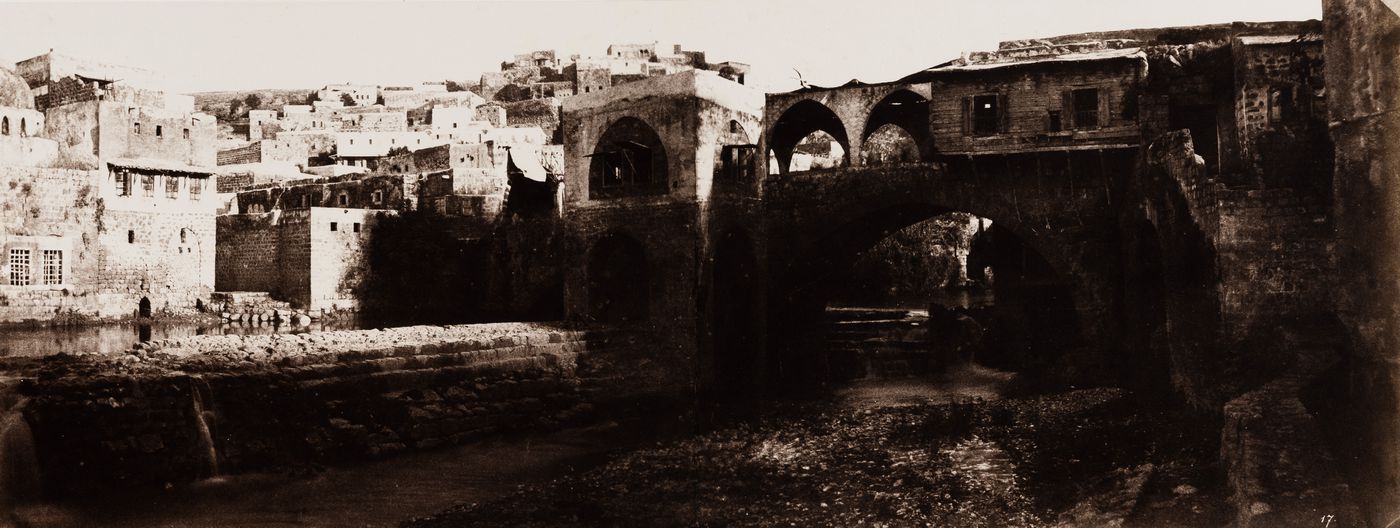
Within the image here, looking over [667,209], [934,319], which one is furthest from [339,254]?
[934,319]

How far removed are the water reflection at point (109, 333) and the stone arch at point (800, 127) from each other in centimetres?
1604

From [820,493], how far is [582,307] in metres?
10.1

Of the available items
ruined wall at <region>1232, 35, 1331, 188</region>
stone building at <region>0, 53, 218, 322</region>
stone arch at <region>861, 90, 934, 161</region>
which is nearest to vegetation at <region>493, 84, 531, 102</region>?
stone building at <region>0, 53, 218, 322</region>

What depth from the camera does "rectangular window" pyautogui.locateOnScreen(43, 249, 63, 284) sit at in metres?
36.6

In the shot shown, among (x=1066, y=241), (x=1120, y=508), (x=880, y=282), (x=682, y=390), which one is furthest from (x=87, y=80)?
(x=1120, y=508)

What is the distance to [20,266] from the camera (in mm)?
35750

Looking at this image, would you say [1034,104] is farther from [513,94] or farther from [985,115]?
[513,94]

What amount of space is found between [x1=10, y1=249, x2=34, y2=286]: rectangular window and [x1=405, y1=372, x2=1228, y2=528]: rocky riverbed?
30919mm

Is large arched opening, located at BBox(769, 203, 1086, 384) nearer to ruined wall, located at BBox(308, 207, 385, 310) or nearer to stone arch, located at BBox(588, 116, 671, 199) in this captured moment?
stone arch, located at BBox(588, 116, 671, 199)

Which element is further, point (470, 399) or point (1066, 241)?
point (1066, 241)

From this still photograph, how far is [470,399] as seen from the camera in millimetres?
17828

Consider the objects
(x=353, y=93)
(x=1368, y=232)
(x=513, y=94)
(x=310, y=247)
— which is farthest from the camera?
(x=353, y=93)

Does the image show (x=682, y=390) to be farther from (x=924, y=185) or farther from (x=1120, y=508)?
(x=1120, y=508)

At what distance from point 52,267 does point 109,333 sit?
231 inches
